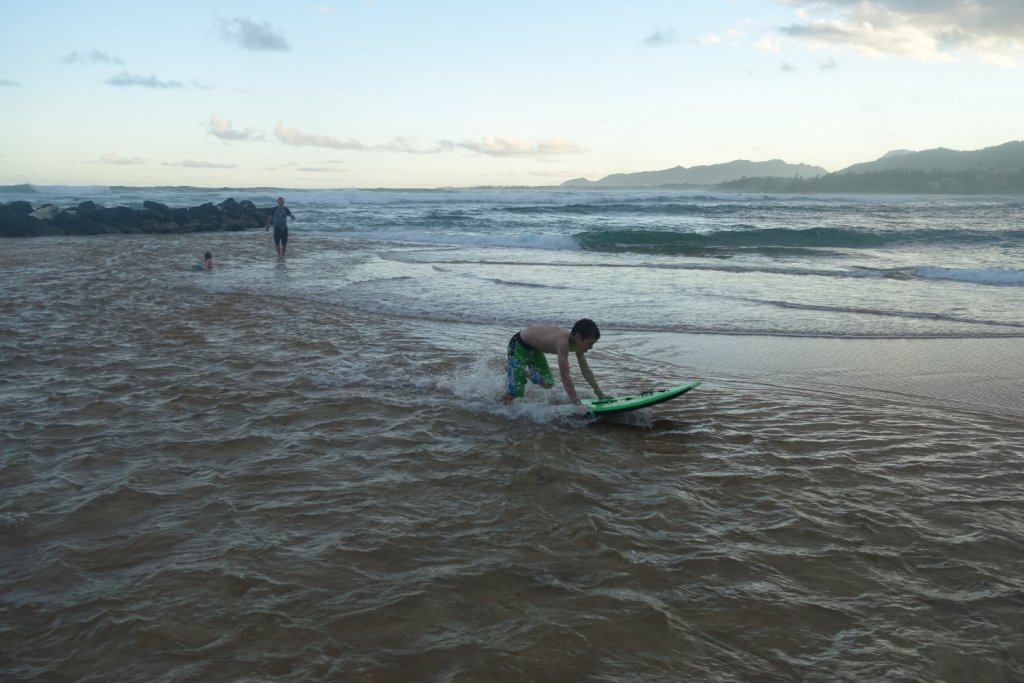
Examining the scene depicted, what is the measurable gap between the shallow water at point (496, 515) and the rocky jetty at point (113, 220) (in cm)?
Answer: 2436

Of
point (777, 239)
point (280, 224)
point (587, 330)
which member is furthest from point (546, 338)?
point (777, 239)

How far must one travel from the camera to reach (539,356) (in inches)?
274

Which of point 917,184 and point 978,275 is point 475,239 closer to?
point 978,275

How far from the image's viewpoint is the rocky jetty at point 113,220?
28.7m

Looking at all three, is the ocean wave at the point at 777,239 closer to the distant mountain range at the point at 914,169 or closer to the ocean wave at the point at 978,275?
the ocean wave at the point at 978,275

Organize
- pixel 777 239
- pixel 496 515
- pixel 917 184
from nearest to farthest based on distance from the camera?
pixel 496 515 → pixel 777 239 → pixel 917 184

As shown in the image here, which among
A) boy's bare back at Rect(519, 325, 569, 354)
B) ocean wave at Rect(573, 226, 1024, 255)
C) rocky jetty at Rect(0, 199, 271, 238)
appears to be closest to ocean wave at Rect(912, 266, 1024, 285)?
ocean wave at Rect(573, 226, 1024, 255)

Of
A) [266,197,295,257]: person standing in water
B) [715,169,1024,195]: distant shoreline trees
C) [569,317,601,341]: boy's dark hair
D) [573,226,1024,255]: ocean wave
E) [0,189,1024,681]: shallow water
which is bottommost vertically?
[0,189,1024,681]: shallow water

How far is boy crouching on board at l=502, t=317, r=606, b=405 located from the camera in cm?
652

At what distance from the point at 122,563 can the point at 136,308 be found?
924cm

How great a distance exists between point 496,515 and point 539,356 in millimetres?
2614

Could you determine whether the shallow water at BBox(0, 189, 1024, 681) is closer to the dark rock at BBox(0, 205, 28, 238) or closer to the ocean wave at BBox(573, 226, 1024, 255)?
the ocean wave at BBox(573, 226, 1024, 255)

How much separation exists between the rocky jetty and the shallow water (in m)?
24.4

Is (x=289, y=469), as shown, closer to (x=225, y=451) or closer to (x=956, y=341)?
(x=225, y=451)
